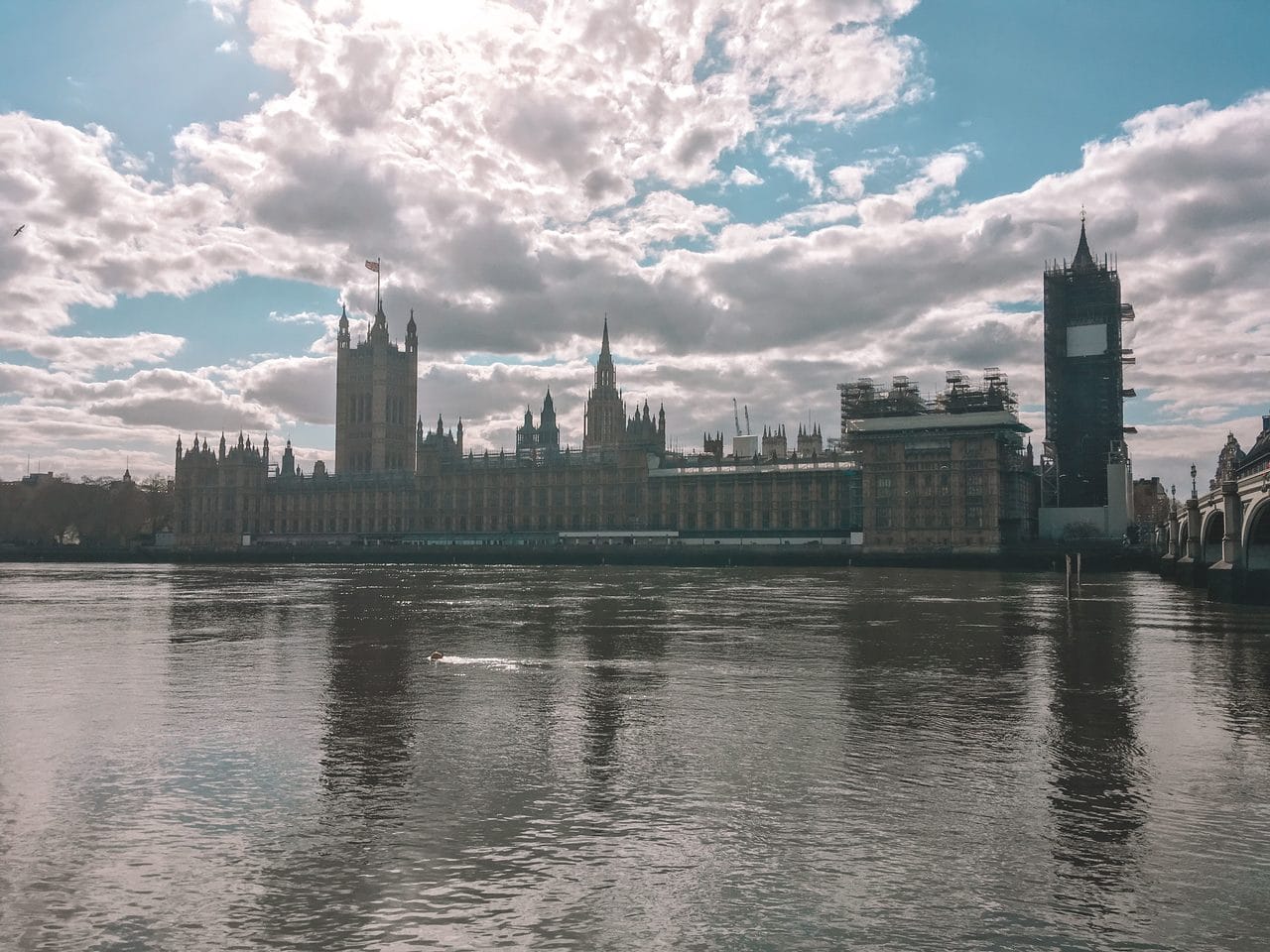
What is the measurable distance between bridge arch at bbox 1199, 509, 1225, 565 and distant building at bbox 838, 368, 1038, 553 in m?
54.4

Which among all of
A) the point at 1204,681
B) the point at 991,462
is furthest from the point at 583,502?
the point at 1204,681

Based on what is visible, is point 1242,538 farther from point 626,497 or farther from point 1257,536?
point 626,497

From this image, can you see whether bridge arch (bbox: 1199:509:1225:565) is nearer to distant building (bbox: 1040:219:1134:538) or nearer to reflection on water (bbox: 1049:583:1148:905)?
reflection on water (bbox: 1049:583:1148:905)

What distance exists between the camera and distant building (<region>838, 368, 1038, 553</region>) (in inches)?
5728

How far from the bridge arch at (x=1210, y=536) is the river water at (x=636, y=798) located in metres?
45.0

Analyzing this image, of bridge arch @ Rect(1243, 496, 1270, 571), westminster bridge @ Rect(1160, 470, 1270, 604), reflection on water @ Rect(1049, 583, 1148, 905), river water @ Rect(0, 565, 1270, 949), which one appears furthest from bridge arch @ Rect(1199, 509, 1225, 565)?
reflection on water @ Rect(1049, 583, 1148, 905)

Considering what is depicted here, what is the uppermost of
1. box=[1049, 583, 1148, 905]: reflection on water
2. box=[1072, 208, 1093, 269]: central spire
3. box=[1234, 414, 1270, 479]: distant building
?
box=[1072, 208, 1093, 269]: central spire

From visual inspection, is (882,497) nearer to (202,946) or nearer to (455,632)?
(455,632)

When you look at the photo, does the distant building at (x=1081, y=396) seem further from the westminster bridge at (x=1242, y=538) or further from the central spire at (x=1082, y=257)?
the westminster bridge at (x=1242, y=538)

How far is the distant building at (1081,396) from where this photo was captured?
151875 millimetres

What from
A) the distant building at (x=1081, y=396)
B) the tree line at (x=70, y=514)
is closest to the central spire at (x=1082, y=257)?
the distant building at (x=1081, y=396)

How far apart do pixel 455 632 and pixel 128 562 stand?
477 ft

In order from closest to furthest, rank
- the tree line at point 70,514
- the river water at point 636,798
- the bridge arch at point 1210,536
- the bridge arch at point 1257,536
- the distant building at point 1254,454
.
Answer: the river water at point 636,798, the bridge arch at point 1257,536, the bridge arch at point 1210,536, the distant building at point 1254,454, the tree line at point 70,514

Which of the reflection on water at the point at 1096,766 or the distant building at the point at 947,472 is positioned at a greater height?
the distant building at the point at 947,472
